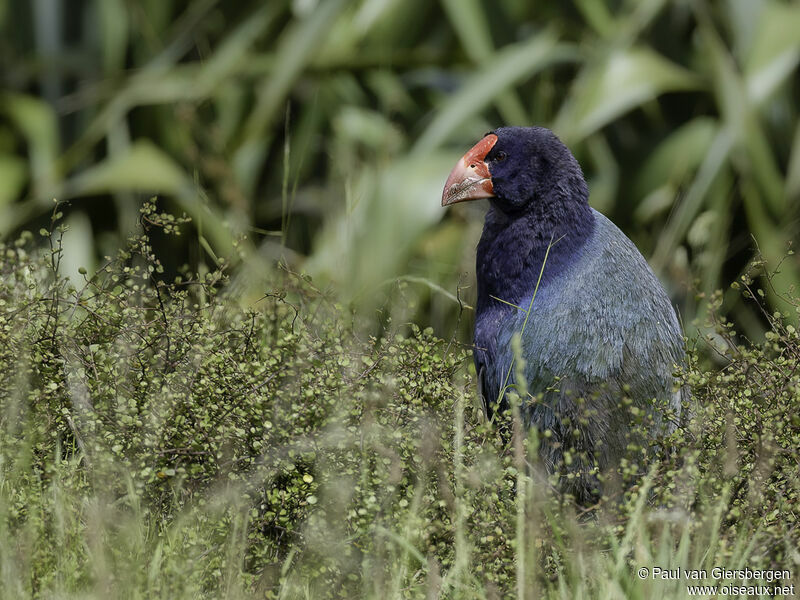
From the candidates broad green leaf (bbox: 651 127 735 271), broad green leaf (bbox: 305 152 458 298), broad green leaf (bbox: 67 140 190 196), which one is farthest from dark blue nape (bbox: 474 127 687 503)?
broad green leaf (bbox: 67 140 190 196)

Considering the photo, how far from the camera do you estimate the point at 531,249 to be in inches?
110

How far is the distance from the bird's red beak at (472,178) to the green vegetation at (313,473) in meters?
0.54

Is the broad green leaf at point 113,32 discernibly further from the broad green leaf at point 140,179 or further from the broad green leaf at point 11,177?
the broad green leaf at point 11,177

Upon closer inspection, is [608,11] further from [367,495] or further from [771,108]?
[367,495]

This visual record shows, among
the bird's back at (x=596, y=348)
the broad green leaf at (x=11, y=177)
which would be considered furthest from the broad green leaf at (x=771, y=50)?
the broad green leaf at (x=11, y=177)

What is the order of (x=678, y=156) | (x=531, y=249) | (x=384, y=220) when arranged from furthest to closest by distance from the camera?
(x=678, y=156) < (x=384, y=220) < (x=531, y=249)

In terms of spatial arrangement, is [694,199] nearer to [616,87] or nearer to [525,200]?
[616,87]

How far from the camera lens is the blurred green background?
355cm

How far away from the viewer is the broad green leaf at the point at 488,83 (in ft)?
12.2

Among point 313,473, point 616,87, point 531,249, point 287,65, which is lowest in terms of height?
point 313,473

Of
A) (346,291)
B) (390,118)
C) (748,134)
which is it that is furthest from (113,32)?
(748,134)

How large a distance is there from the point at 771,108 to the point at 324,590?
2.43 metres

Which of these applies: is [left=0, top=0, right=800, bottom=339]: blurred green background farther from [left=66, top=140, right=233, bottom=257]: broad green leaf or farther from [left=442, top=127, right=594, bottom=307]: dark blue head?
[left=442, top=127, right=594, bottom=307]: dark blue head

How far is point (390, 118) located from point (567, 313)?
1.49 meters
